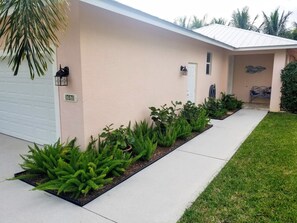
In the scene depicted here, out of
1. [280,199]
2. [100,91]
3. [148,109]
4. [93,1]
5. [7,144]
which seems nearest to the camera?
[280,199]

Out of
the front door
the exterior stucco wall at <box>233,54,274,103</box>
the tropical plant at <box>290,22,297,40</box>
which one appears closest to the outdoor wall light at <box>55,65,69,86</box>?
the front door

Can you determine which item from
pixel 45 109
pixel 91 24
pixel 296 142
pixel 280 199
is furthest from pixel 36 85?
pixel 296 142

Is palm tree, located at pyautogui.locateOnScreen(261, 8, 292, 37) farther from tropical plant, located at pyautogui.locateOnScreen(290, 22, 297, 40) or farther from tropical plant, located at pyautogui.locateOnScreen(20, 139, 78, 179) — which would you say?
tropical plant, located at pyautogui.locateOnScreen(20, 139, 78, 179)

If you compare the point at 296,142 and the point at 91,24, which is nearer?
the point at 91,24

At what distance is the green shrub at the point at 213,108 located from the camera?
940 centimetres

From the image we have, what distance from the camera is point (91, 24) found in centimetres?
446

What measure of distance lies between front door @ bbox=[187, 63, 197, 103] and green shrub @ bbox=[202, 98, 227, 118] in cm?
82

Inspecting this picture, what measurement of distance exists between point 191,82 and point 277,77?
4.65m

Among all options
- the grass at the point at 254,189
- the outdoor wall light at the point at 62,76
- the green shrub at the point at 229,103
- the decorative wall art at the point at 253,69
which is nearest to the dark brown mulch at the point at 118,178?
the grass at the point at 254,189

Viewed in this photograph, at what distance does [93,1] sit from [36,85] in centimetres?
265

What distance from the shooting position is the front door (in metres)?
8.72

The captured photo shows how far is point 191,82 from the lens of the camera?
8.92 m

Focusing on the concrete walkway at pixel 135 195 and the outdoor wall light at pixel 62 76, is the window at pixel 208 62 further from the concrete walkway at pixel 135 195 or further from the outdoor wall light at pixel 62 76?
the outdoor wall light at pixel 62 76

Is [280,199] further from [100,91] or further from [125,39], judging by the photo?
[125,39]
